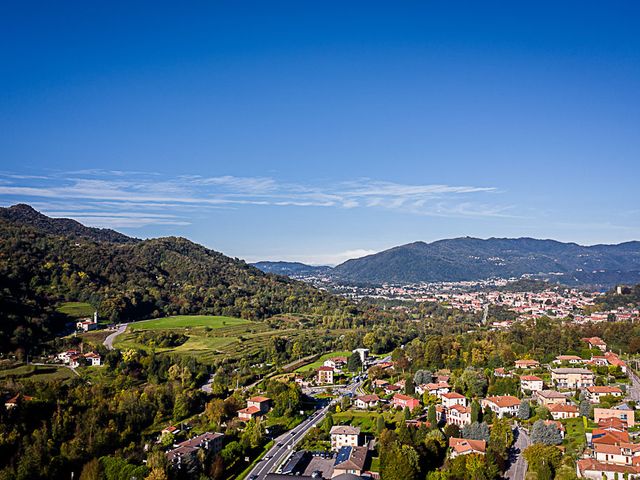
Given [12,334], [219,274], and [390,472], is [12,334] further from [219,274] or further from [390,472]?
[219,274]

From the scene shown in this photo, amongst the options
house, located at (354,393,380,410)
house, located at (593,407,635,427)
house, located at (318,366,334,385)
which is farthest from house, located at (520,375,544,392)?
house, located at (318,366,334,385)

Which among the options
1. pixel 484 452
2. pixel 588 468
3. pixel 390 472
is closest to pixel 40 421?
pixel 390 472

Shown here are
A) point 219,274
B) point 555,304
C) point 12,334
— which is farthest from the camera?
point 555,304

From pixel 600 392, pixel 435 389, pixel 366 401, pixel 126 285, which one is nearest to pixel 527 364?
pixel 600 392

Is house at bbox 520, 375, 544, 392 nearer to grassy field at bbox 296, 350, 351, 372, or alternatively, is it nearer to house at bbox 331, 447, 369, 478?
house at bbox 331, 447, 369, 478

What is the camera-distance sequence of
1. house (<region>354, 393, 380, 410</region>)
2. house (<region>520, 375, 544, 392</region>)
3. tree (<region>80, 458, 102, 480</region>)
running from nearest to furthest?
1. tree (<region>80, 458, 102, 480</region>)
2. house (<region>354, 393, 380, 410</region>)
3. house (<region>520, 375, 544, 392</region>)

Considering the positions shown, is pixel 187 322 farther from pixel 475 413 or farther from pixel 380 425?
pixel 475 413

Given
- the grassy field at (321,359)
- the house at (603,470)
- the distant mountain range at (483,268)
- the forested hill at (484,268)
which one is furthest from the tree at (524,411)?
the forested hill at (484,268)
